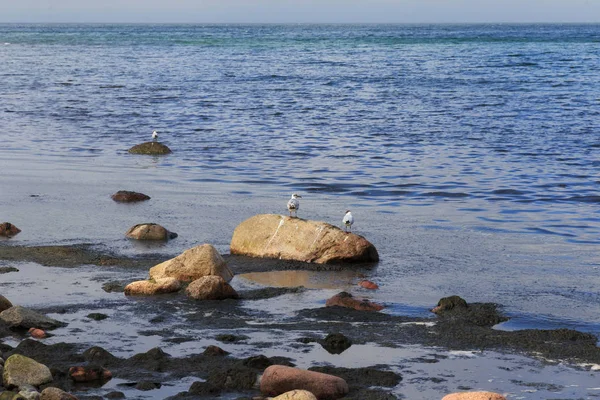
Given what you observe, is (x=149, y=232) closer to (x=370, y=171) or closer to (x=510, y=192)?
(x=510, y=192)

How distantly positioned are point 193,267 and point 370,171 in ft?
31.5

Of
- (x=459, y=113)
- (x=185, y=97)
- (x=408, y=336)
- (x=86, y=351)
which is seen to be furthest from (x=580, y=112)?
(x=86, y=351)

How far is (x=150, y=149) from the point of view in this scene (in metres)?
23.5

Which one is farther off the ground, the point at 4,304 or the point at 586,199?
the point at 4,304

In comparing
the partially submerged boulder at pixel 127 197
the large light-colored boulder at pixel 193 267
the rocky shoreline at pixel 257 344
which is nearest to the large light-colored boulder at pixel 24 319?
the rocky shoreline at pixel 257 344

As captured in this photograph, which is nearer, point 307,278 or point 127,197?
point 307,278

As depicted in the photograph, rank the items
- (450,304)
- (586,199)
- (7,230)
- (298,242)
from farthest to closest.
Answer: (586,199), (7,230), (298,242), (450,304)

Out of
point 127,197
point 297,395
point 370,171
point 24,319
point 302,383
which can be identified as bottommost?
point 370,171

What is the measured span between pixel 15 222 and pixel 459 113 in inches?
768

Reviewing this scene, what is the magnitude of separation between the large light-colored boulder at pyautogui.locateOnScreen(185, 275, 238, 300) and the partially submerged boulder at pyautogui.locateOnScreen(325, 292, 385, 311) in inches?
44.9

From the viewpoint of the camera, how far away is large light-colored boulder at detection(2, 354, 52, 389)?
798 cm

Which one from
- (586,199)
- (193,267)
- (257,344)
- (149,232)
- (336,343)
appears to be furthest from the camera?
(586,199)

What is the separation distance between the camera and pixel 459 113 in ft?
105

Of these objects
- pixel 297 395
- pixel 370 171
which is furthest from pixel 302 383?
pixel 370 171
